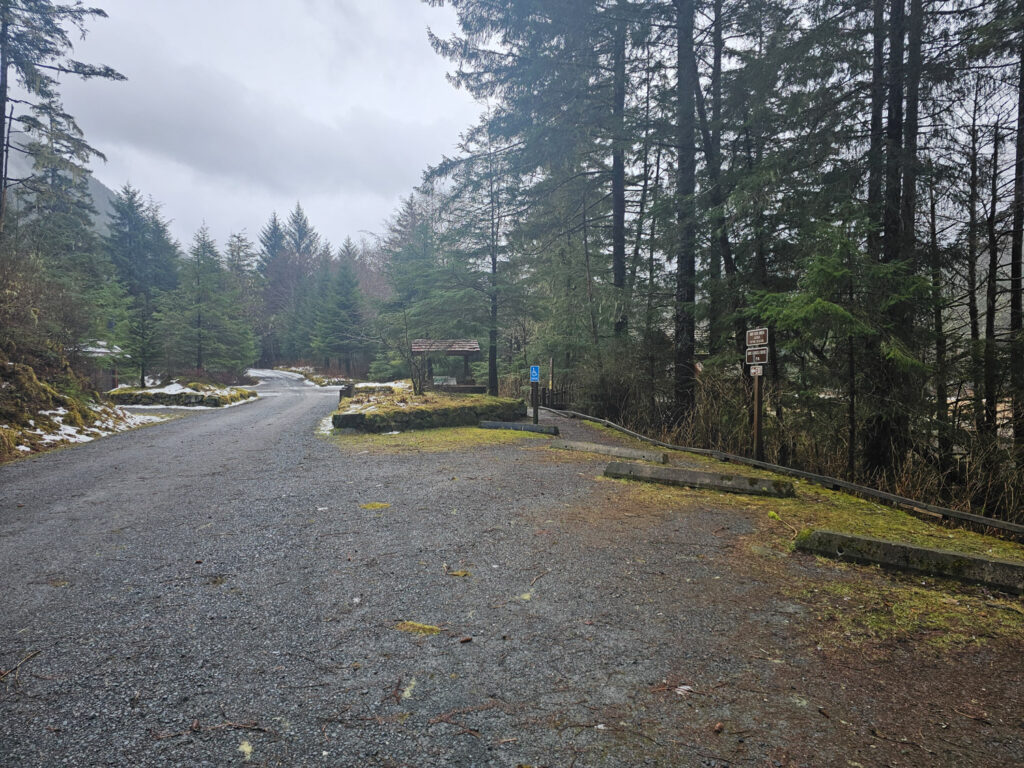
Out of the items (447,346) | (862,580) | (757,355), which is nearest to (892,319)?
(757,355)

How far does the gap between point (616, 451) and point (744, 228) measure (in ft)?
17.5

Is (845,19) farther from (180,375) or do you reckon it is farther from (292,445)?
(180,375)

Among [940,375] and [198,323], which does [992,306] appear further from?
[198,323]

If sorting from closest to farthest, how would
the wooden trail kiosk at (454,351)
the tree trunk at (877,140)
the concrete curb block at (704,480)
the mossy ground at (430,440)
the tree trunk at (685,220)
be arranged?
the concrete curb block at (704,480)
the tree trunk at (877,140)
the mossy ground at (430,440)
the tree trunk at (685,220)
the wooden trail kiosk at (454,351)

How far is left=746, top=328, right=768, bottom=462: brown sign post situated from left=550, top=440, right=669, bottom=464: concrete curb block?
52.6 inches

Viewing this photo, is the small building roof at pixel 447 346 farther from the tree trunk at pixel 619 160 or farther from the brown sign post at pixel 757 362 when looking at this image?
the brown sign post at pixel 757 362

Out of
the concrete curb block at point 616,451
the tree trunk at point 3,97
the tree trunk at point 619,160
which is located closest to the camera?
the concrete curb block at point 616,451

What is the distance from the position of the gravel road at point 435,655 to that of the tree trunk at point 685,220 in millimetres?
6698

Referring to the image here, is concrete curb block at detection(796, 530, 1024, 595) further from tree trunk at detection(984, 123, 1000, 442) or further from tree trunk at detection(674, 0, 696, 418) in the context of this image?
tree trunk at detection(674, 0, 696, 418)

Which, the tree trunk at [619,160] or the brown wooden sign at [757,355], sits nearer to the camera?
the brown wooden sign at [757,355]

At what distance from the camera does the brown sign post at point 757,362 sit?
6656mm

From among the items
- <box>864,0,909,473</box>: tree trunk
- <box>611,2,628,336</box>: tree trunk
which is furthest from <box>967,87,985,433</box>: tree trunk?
<box>611,2,628,336</box>: tree trunk

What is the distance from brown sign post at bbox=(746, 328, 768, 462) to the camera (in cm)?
666

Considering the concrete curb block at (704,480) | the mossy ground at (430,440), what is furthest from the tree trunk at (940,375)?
the mossy ground at (430,440)
